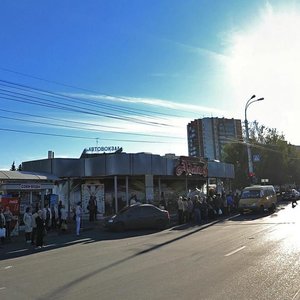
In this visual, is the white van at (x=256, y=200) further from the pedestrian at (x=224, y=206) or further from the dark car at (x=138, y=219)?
the dark car at (x=138, y=219)

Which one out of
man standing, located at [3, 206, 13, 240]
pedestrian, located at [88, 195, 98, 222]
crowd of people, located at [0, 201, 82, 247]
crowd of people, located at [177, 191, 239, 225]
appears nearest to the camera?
crowd of people, located at [0, 201, 82, 247]

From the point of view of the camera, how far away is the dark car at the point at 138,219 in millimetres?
23573

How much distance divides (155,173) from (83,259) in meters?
20.2

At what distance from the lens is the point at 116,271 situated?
34.9 ft

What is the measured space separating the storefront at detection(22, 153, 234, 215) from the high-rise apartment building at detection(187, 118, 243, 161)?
20.5 meters

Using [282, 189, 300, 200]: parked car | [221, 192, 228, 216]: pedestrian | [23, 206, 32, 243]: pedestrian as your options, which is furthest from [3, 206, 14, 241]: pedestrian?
[282, 189, 300, 200]: parked car

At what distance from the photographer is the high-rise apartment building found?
57.0 m

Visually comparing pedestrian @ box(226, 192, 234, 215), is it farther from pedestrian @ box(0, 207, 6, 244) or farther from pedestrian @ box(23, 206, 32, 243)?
pedestrian @ box(0, 207, 6, 244)

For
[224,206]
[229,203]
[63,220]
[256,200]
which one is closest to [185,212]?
[224,206]

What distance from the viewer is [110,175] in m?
31.4

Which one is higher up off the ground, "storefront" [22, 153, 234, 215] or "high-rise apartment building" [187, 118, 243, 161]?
"high-rise apartment building" [187, 118, 243, 161]

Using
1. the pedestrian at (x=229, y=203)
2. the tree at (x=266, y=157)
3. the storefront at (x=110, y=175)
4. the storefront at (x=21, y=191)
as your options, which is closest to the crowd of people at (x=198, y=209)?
the pedestrian at (x=229, y=203)

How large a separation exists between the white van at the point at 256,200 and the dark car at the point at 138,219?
9883mm

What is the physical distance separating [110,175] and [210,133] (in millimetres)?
29710
